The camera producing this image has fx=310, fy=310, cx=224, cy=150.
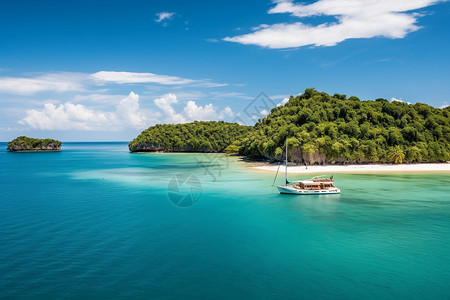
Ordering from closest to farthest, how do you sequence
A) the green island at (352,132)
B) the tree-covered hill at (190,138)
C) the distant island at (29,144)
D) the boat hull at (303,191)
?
the boat hull at (303,191), the green island at (352,132), the tree-covered hill at (190,138), the distant island at (29,144)

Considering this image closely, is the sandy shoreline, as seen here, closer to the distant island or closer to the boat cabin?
the boat cabin

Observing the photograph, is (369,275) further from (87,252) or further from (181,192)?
(181,192)

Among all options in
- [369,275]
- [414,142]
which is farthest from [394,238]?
[414,142]

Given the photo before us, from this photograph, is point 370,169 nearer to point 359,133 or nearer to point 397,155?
point 397,155

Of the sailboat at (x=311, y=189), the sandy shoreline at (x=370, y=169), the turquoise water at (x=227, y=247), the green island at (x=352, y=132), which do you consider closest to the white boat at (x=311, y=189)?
the sailboat at (x=311, y=189)

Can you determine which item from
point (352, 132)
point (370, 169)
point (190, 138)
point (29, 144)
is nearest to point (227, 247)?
point (370, 169)

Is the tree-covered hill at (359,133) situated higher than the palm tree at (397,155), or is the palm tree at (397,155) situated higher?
the tree-covered hill at (359,133)

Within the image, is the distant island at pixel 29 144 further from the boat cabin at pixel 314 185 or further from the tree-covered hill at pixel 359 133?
the boat cabin at pixel 314 185

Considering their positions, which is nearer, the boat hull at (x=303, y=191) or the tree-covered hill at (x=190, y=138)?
the boat hull at (x=303, y=191)

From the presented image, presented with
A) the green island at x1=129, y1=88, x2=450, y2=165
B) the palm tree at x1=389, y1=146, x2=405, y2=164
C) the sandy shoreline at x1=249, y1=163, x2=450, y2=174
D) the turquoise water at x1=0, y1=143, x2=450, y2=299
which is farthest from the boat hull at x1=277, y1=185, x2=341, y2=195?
the palm tree at x1=389, y1=146, x2=405, y2=164
